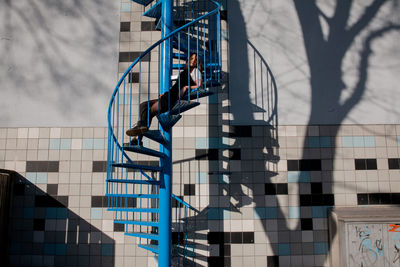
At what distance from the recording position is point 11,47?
174 inches

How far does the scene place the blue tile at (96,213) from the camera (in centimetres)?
406

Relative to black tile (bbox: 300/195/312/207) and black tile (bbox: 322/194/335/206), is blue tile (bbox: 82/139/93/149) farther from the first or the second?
black tile (bbox: 322/194/335/206)

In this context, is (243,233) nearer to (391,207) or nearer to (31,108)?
(391,207)

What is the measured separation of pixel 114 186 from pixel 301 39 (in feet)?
9.75

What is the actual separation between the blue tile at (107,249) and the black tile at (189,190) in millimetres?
1049

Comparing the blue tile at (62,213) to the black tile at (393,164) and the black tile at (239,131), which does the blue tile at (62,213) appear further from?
the black tile at (393,164)

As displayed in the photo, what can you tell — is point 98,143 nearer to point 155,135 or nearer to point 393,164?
point 155,135

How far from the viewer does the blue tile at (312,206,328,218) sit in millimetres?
4066

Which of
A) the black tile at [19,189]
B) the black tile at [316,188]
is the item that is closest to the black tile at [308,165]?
the black tile at [316,188]

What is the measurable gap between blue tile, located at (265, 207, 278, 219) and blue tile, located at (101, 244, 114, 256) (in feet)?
6.00

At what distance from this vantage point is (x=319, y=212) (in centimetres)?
407

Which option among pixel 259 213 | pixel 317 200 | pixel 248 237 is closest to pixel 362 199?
pixel 317 200

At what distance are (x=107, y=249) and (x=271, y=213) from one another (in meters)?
1.95

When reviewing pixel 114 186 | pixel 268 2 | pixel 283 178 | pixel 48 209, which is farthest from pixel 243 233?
pixel 268 2
